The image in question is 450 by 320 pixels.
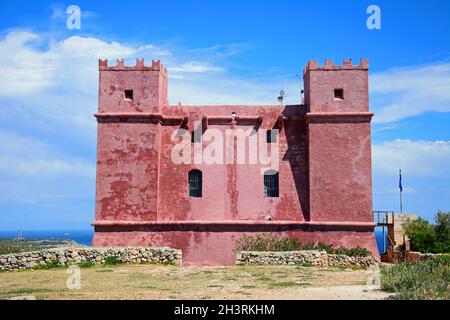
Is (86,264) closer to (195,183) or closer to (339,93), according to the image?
(195,183)

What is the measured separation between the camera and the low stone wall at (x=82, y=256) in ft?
63.3

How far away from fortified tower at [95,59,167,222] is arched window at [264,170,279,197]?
506cm

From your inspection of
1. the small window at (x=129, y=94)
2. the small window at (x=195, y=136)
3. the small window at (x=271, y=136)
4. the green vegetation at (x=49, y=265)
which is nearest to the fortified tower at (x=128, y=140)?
the small window at (x=129, y=94)

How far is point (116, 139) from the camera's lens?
2434cm

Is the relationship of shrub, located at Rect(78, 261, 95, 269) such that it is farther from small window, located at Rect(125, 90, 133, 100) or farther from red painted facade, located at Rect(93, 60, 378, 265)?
small window, located at Rect(125, 90, 133, 100)

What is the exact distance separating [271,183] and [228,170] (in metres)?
2.09

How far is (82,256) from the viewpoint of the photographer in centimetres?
2012

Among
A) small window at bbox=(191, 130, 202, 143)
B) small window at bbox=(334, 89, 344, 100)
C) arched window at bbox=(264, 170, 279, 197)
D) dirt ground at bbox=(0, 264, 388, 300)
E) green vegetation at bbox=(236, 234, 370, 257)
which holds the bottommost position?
dirt ground at bbox=(0, 264, 388, 300)

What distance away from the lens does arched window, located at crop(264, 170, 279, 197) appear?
79.7 ft

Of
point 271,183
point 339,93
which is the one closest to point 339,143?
point 339,93

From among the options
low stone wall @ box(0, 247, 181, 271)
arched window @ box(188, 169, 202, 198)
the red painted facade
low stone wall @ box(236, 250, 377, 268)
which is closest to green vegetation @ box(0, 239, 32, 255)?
low stone wall @ box(0, 247, 181, 271)

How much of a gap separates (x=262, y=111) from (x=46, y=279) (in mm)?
12889
